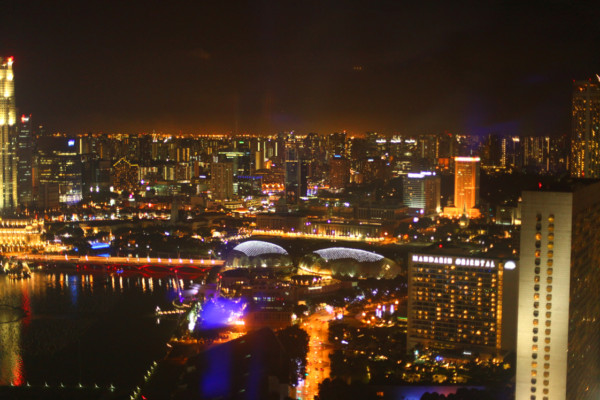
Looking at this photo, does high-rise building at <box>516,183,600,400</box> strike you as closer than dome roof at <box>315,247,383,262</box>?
Yes

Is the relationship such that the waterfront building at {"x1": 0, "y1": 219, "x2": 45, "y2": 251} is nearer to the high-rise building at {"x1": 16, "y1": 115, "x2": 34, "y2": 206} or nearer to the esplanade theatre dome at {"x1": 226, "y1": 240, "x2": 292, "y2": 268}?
the high-rise building at {"x1": 16, "y1": 115, "x2": 34, "y2": 206}

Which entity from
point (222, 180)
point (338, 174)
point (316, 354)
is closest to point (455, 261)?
point (316, 354)

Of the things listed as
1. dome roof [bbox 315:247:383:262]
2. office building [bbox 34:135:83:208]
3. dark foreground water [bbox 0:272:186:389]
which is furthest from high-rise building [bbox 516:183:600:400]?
office building [bbox 34:135:83:208]

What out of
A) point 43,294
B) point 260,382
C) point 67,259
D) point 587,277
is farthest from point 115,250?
point 587,277

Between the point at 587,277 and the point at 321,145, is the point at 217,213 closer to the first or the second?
the point at 321,145

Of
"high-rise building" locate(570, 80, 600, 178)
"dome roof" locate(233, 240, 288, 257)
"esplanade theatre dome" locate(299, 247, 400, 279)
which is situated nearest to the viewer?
"high-rise building" locate(570, 80, 600, 178)

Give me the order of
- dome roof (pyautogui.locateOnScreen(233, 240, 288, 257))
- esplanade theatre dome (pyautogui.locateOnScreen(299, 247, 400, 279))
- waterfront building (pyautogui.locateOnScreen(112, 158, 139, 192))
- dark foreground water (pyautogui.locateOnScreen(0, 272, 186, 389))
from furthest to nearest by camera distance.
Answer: waterfront building (pyautogui.locateOnScreen(112, 158, 139, 192))
dome roof (pyautogui.locateOnScreen(233, 240, 288, 257))
esplanade theatre dome (pyautogui.locateOnScreen(299, 247, 400, 279))
dark foreground water (pyautogui.locateOnScreen(0, 272, 186, 389))

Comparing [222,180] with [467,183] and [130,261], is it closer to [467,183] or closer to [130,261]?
[467,183]
